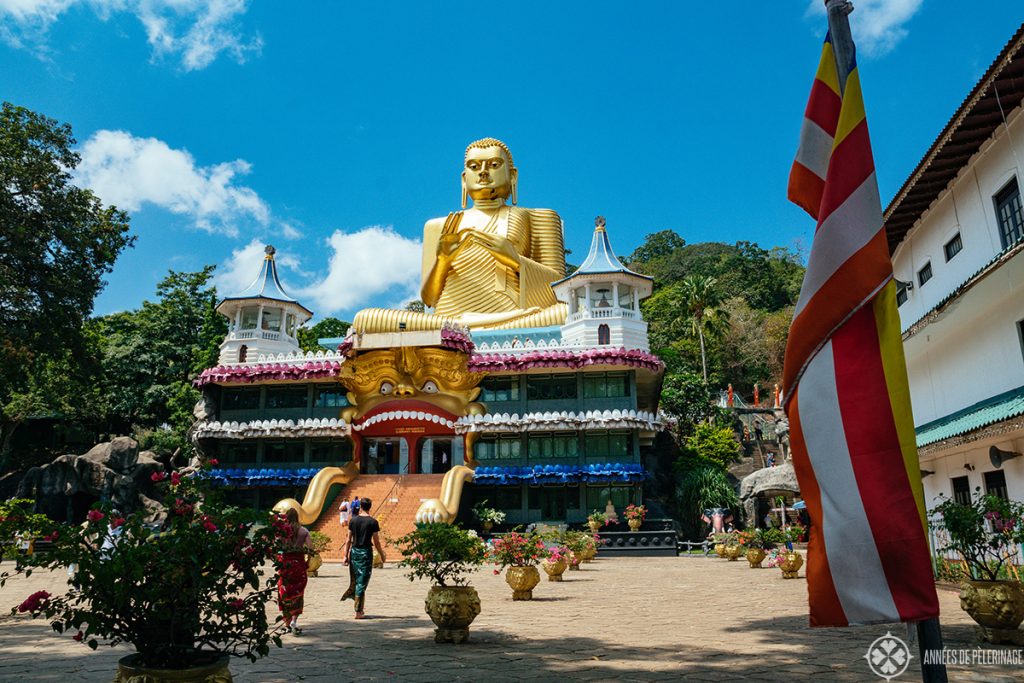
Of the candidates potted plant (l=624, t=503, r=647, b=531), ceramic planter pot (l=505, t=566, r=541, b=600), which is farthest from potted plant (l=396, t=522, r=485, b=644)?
potted plant (l=624, t=503, r=647, b=531)

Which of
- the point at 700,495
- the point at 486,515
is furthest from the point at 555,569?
the point at 700,495

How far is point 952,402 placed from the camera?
53.1 feet

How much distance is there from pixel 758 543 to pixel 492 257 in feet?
58.4

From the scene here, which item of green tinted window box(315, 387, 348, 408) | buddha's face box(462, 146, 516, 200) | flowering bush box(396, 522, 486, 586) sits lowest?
flowering bush box(396, 522, 486, 586)

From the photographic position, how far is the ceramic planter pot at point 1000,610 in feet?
24.4

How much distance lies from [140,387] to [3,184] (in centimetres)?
2212

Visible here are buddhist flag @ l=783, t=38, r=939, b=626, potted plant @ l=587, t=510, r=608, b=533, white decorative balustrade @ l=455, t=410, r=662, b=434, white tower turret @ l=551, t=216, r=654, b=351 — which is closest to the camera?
buddhist flag @ l=783, t=38, r=939, b=626

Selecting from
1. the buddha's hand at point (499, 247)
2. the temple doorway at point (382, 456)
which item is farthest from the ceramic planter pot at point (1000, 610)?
the buddha's hand at point (499, 247)

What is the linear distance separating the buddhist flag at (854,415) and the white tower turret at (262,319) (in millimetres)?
30087

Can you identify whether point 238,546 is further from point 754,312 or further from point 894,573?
point 754,312

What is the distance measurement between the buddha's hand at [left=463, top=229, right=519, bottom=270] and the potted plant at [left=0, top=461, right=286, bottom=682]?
2750 cm

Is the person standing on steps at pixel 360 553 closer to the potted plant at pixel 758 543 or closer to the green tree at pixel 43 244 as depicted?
the potted plant at pixel 758 543

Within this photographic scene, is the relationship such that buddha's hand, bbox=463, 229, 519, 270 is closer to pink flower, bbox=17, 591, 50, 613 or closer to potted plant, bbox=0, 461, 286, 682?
potted plant, bbox=0, 461, 286, 682

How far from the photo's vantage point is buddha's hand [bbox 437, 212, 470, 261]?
3184 cm
